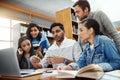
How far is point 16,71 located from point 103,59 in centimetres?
60

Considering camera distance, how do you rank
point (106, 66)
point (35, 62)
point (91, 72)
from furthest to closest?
point (35, 62) < point (106, 66) < point (91, 72)

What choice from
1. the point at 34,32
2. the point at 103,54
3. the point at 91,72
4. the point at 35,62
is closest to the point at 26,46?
the point at 35,62

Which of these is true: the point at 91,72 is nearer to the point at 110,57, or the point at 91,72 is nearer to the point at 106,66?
the point at 106,66

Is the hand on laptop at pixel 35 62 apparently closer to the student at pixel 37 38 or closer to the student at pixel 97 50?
the student at pixel 97 50

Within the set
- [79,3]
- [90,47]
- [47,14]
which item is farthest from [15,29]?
[90,47]

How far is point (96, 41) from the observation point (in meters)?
1.18

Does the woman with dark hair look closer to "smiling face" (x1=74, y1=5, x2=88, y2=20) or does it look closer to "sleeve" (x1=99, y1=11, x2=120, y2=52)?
"smiling face" (x1=74, y1=5, x2=88, y2=20)

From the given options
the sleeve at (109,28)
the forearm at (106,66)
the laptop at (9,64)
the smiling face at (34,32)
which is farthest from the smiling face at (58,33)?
the forearm at (106,66)

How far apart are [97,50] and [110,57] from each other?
12 cm

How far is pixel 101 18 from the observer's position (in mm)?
1426

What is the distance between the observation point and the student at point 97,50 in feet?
3.42

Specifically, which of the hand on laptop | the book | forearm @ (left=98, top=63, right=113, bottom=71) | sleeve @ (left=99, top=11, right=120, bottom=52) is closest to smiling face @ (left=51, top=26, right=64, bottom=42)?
the hand on laptop

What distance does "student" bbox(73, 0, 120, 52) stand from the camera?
4.50 feet

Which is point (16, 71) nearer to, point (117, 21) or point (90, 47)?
point (90, 47)
